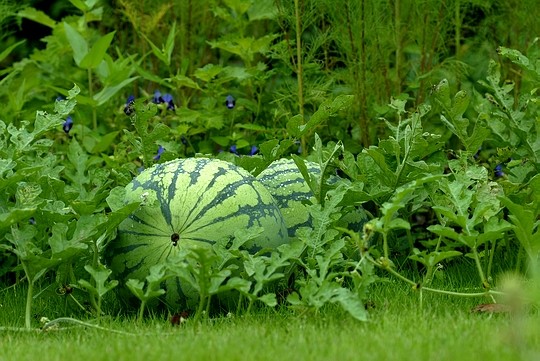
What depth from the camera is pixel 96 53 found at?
4.86 metres

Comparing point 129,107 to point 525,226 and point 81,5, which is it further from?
point 81,5

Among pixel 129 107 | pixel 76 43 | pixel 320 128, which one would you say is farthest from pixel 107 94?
pixel 129 107

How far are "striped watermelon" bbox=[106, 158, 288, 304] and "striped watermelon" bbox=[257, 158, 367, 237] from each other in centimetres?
24

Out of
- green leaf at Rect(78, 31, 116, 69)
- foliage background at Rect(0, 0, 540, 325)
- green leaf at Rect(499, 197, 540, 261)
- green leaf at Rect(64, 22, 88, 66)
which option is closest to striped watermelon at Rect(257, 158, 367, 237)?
foliage background at Rect(0, 0, 540, 325)

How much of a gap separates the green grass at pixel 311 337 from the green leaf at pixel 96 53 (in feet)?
6.35

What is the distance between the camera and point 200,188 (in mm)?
3312

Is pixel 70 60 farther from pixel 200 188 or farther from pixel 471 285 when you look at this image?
pixel 471 285

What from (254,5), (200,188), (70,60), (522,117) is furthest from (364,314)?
(70,60)

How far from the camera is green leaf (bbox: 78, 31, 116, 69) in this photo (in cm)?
478

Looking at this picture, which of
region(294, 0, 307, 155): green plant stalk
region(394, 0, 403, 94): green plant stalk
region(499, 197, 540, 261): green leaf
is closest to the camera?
region(499, 197, 540, 261): green leaf

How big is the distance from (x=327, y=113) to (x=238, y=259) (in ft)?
2.34

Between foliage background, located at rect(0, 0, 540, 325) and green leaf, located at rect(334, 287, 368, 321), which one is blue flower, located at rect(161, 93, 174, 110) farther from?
green leaf, located at rect(334, 287, 368, 321)

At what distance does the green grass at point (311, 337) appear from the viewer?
2465 mm

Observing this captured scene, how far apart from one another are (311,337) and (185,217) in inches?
31.1
